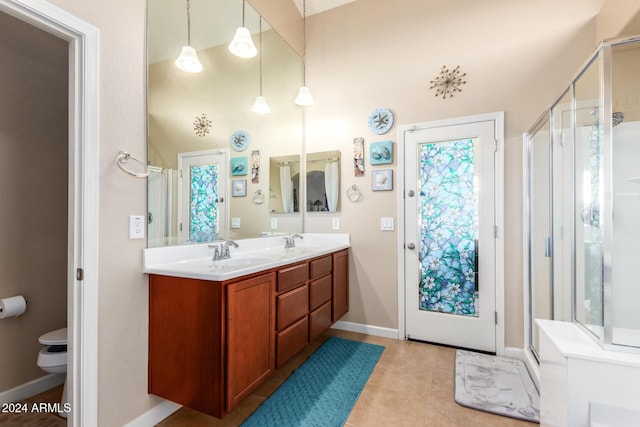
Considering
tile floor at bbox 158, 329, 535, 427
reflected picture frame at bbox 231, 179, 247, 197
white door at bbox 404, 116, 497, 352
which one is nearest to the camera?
tile floor at bbox 158, 329, 535, 427

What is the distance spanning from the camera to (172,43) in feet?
5.87

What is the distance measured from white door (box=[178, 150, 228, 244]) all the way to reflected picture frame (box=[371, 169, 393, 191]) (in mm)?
1413

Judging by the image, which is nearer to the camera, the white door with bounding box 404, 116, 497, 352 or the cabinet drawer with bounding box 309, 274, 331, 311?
the cabinet drawer with bounding box 309, 274, 331, 311

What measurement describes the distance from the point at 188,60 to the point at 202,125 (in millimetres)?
409

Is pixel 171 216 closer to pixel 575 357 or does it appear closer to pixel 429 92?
pixel 575 357

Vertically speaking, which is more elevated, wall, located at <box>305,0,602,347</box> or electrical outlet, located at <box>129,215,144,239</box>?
wall, located at <box>305,0,602,347</box>

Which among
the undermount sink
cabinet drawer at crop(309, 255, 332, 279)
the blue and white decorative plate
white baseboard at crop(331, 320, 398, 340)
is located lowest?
white baseboard at crop(331, 320, 398, 340)

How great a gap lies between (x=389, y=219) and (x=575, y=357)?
69.8 inches

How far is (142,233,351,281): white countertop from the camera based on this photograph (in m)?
1.48

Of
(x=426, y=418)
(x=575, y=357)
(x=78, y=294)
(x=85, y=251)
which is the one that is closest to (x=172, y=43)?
(x=85, y=251)

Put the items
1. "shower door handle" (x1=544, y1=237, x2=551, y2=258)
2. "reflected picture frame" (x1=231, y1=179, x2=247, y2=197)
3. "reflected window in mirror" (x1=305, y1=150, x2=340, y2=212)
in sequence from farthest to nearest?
"reflected window in mirror" (x1=305, y1=150, x2=340, y2=212)
"reflected picture frame" (x1=231, y1=179, x2=247, y2=197)
"shower door handle" (x1=544, y1=237, x2=551, y2=258)

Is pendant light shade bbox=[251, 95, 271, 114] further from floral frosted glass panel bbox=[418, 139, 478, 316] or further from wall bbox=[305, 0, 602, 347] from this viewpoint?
floral frosted glass panel bbox=[418, 139, 478, 316]

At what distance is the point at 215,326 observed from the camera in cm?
142

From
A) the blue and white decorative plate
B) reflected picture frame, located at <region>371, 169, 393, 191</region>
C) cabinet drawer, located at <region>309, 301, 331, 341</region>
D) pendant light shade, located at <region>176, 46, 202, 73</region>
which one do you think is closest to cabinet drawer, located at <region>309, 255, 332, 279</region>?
cabinet drawer, located at <region>309, 301, 331, 341</region>
